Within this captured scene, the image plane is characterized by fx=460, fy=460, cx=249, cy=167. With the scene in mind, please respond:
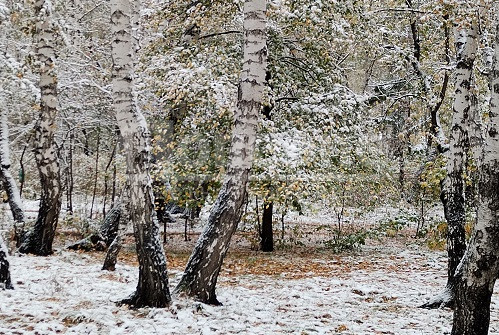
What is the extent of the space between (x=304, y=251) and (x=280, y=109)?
4.50 meters

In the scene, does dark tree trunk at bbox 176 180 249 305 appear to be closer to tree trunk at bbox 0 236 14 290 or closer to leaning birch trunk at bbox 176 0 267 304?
leaning birch trunk at bbox 176 0 267 304

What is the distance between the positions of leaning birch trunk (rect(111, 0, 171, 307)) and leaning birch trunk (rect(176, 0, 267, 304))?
49cm

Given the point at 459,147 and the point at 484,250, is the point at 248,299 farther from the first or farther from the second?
the point at 459,147

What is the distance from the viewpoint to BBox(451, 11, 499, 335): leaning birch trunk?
422 cm

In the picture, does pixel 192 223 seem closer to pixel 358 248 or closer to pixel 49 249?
pixel 358 248

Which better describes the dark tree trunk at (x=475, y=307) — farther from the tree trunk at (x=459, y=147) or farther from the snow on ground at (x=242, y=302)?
the tree trunk at (x=459, y=147)

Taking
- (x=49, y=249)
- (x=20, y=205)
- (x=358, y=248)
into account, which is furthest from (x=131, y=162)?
(x=358, y=248)

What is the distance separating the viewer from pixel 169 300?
5.70 meters

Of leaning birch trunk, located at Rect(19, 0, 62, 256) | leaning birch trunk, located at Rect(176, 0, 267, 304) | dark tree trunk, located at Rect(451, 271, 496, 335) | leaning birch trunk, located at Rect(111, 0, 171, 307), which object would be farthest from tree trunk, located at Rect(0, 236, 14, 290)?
dark tree trunk, located at Rect(451, 271, 496, 335)

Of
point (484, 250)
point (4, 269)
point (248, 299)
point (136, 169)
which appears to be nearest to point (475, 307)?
point (484, 250)

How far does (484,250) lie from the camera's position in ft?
13.9

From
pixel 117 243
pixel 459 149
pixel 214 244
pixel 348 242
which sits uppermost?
pixel 459 149

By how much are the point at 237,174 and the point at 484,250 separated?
9.82 feet

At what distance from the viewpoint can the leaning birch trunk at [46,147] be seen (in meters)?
9.26
